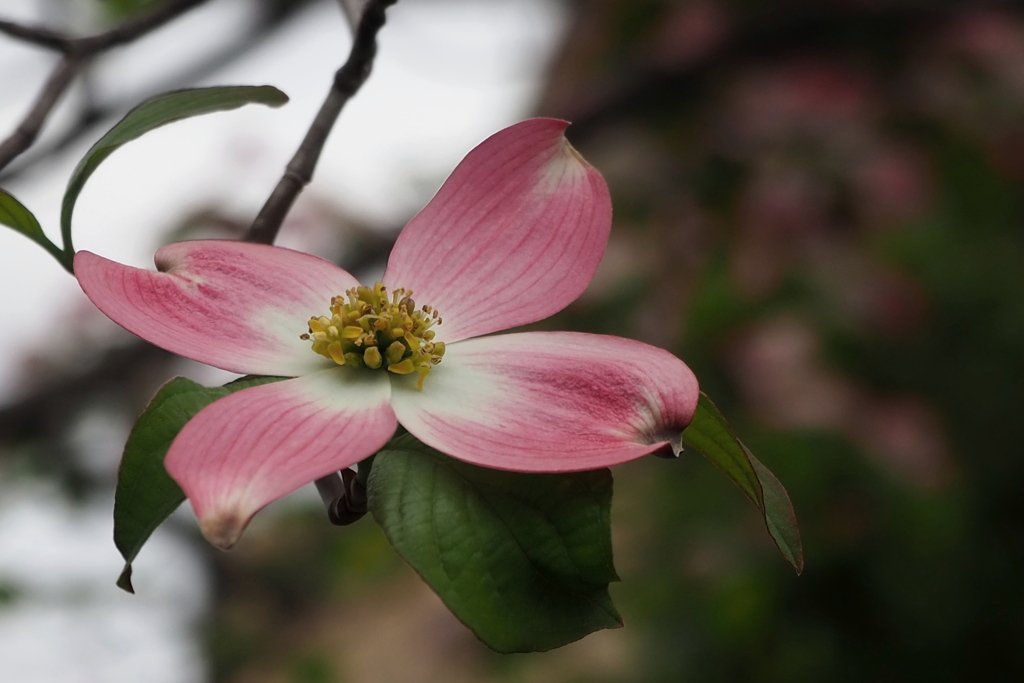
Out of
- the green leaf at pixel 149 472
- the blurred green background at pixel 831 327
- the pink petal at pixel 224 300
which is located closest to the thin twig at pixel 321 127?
the pink petal at pixel 224 300

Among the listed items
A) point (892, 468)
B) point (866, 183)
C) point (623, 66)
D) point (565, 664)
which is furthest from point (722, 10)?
point (565, 664)

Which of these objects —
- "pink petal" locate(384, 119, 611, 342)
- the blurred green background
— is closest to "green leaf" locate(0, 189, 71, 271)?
"pink petal" locate(384, 119, 611, 342)

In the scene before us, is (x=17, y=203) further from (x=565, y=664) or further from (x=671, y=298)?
(x=565, y=664)

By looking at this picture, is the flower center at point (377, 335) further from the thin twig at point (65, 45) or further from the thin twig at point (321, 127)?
the thin twig at point (65, 45)

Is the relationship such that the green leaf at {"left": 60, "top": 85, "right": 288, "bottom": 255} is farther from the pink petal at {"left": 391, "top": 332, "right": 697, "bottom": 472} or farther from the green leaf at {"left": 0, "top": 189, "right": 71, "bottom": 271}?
the pink petal at {"left": 391, "top": 332, "right": 697, "bottom": 472}

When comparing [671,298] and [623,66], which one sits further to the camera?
[623,66]

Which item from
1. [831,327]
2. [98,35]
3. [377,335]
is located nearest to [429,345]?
[377,335]

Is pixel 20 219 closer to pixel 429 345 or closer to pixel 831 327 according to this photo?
pixel 429 345
